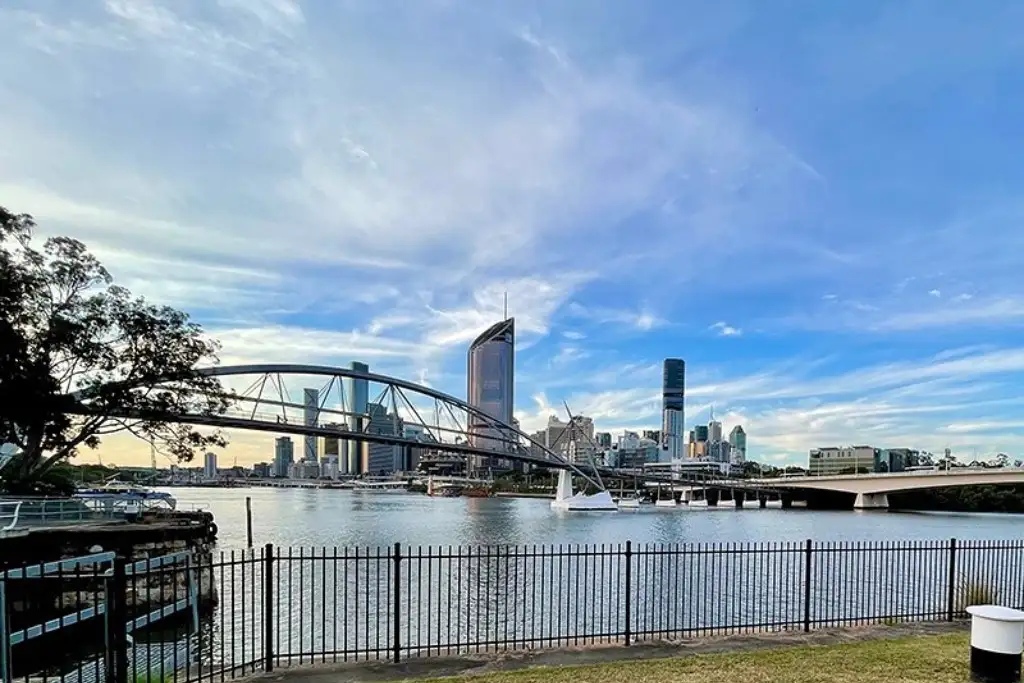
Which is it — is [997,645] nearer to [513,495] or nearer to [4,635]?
[4,635]

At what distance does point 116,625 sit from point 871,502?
109836 millimetres

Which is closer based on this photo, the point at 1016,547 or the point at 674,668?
the point at 674,668

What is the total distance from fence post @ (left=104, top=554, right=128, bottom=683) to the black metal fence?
2cm

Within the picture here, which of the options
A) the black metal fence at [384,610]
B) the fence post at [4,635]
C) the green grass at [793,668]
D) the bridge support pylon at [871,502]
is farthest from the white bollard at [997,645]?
the bridge support pylon at [871,502]

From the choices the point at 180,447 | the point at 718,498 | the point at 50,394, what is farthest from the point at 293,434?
the point at 718,498

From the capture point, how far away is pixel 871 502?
101m

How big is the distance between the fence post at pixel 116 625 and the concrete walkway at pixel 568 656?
1.94m

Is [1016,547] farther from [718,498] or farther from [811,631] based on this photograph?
[718,498]

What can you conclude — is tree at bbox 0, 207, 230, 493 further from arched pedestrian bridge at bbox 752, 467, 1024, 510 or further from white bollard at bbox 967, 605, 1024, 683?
arched pedestrian bridge at bbox 752, 467, 1024, 510

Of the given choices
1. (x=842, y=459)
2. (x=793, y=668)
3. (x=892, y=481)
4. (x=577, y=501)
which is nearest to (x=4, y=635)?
(x=793, y=668)

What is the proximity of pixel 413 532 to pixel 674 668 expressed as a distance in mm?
47523

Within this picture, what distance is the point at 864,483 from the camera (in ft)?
319

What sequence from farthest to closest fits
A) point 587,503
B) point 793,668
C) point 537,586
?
point 587,503
point 537,586
point 793,668

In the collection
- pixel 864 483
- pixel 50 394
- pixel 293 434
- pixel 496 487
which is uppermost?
pixel 50 394
